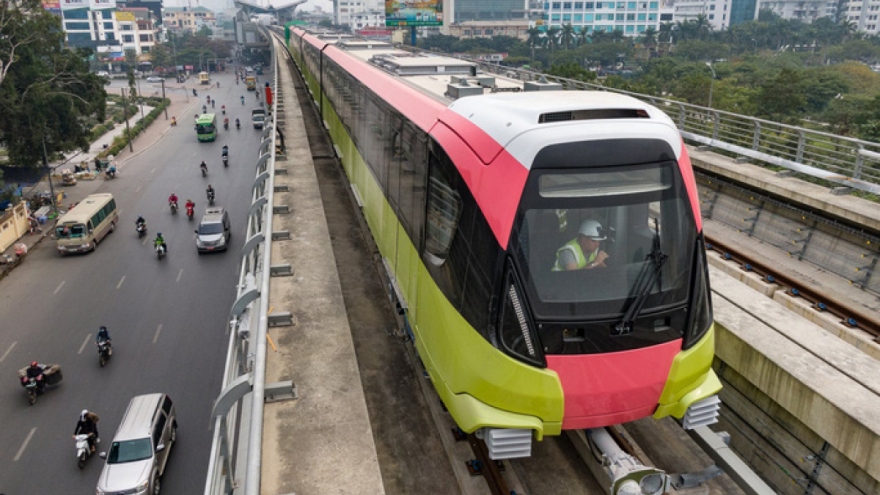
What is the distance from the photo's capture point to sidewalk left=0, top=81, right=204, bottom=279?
108ft

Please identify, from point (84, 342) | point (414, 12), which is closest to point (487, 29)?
point (414, 12)

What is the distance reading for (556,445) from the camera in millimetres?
7230

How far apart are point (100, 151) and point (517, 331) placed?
55227mm

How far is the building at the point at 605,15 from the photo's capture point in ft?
440

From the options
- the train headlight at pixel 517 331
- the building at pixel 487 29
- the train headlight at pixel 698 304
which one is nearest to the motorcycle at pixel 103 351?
the train headlight at pixel 517 331

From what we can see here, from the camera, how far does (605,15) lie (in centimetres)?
13525

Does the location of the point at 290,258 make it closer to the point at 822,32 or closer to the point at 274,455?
the point at 274,455

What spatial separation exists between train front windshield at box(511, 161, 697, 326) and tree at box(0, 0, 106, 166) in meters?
35.5

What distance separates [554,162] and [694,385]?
260 centimetres

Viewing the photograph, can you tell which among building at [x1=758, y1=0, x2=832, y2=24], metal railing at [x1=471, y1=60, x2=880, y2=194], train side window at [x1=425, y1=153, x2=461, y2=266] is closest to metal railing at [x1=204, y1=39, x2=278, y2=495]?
train side window at [x1=425, y1=153, x2=461, y2=266]

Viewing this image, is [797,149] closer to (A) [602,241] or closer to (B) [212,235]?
(A) [602,241]

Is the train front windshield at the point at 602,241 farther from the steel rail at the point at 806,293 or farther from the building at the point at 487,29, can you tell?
the building at the point at 487,29

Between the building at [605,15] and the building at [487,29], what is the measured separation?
24.2 ft

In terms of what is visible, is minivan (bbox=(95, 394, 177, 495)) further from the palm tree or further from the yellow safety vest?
the palm tree
